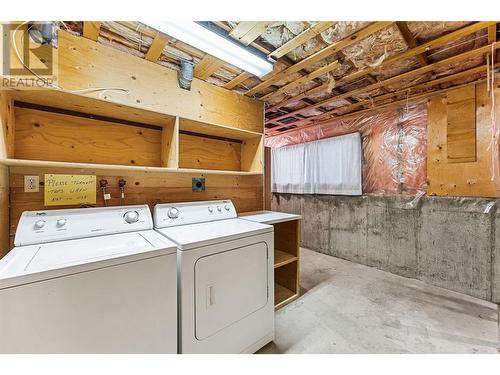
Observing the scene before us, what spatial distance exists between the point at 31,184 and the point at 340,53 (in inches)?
100

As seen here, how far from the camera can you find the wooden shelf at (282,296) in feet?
7.01

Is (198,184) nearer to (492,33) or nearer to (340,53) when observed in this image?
(340,53)

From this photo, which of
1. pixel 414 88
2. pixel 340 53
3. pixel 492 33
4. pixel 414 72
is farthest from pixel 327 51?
pixel 414 88

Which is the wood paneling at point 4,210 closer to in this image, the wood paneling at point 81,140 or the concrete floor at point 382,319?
the wood paneling at point 81,140

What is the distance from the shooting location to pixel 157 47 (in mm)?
1637

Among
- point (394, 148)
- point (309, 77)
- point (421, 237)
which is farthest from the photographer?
point (394, 148)

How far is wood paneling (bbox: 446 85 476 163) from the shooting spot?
232 centimetres

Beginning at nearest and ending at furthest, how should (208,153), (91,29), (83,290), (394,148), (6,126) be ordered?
(83,290) < (6,126) < (91,29) < (208,153) < (394,148)

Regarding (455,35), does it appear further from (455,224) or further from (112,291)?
(112,291)

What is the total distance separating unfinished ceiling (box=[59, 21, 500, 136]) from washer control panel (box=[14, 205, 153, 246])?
50.0 inches

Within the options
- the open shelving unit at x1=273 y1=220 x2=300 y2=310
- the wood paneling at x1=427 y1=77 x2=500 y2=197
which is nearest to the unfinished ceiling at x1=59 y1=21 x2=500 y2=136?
the wood paneling at x1=427 y1=77 x2=500 y2=197

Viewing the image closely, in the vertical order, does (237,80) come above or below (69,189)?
above

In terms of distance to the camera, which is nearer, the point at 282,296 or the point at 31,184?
the point at 31,184
